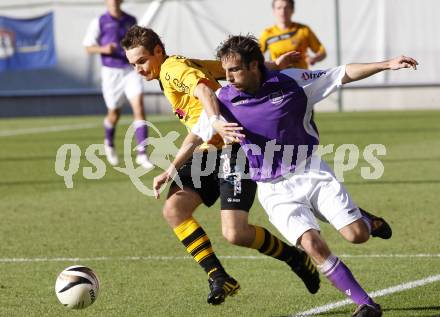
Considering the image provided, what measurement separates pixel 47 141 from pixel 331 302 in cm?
1251

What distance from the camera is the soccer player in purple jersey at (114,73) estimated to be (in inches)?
580

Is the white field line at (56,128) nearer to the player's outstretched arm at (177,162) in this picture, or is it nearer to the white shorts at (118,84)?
the white shorts at (118,84)

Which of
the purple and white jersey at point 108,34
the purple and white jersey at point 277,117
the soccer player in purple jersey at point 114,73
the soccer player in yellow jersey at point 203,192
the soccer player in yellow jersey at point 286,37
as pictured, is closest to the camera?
the purple and white jersey at point 277,117

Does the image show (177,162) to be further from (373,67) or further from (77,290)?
(373,67)

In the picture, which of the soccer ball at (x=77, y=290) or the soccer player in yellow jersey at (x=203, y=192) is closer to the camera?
the soccer ball at (x=77, y=290)

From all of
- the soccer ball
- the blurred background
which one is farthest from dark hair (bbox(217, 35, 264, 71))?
the blurred background

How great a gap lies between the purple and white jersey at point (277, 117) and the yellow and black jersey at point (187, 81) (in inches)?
15.0

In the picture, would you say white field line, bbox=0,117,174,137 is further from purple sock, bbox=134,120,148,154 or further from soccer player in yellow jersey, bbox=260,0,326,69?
soccer player in yellow jersey, bbox=260,0,326,69

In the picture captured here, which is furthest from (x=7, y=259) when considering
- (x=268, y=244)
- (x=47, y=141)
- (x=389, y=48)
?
(x=389, y=48)

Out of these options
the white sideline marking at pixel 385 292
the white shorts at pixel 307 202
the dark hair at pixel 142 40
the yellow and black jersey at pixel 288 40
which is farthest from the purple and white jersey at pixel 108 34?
the white shorts at pixel 307 202

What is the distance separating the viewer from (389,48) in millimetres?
23531

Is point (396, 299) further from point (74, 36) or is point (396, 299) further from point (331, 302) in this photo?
point (74, 36)

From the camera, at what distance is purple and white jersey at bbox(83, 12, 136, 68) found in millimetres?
15008

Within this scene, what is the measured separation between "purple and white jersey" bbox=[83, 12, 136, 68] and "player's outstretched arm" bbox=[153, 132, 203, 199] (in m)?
8.72
